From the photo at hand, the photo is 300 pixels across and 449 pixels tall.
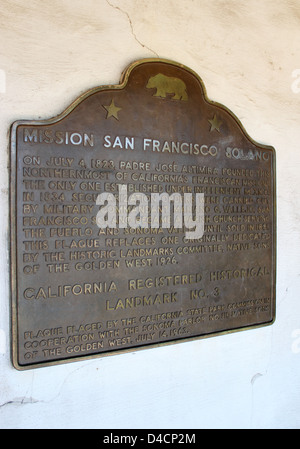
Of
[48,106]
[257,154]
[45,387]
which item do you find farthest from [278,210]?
[45,387]

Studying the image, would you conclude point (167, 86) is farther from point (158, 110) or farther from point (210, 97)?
point (210, 97)

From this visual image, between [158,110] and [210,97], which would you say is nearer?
[158,110]

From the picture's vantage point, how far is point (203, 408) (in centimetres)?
200

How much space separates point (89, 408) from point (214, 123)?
1.59 m

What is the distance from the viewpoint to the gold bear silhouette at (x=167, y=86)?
1.77m

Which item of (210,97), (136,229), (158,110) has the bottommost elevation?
(136,229)

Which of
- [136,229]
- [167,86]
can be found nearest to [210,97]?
[167,86]

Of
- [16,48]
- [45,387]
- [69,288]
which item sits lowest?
[45,387]

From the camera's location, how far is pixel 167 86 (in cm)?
181

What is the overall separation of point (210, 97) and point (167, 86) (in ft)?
0.93

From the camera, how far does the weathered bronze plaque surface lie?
5.15 feet

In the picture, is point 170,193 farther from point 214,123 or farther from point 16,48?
point 16,48

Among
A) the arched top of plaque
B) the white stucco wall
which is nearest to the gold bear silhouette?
the arched top of plaque

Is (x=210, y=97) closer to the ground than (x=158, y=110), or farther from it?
farther from it
